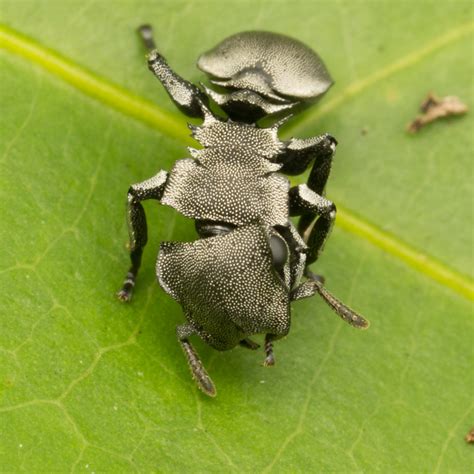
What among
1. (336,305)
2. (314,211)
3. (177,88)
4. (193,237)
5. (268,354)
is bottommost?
(268,354)

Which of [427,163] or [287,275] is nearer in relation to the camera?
[287,275]

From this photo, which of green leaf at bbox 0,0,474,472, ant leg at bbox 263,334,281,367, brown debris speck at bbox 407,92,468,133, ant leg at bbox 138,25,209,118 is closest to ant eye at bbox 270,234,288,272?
ant leg at bbox 263,334,281,367

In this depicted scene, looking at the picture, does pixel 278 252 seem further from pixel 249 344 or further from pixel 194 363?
pixel 194 363

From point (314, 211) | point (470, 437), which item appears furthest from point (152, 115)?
point (470, 437)

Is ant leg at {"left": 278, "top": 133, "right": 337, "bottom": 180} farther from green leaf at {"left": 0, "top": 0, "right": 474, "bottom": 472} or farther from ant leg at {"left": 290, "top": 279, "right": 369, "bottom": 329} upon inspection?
ant leg at {"left": 290, "top": 279, "right": 369, "bottom": 329}

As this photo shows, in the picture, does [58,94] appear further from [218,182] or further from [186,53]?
[218,182]

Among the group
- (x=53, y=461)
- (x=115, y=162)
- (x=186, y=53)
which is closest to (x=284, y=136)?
(x=186, y=53)
